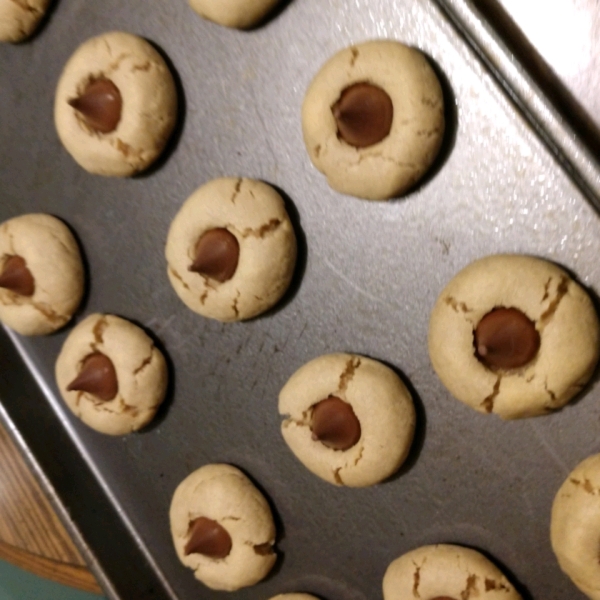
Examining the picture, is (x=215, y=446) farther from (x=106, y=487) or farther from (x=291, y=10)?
→ (x=291, y=10)

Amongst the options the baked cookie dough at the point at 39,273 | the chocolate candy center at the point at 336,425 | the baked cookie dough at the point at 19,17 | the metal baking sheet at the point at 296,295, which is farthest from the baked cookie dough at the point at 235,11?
the chocolate candy center at the point at 336,425

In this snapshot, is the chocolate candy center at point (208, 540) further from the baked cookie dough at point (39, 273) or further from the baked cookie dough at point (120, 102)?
the baked cookie dough at point (120, 102)

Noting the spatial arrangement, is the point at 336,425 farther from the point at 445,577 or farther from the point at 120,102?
the point at 120,102

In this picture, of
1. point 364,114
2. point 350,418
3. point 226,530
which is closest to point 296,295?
Result: point 350,418

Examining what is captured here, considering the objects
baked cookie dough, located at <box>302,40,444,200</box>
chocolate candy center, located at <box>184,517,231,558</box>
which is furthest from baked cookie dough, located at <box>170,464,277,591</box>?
baked cookie dough, located at <box>302,40,444,200</box>

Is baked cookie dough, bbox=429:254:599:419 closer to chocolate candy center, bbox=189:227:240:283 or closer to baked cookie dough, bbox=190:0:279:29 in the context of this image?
chocolate candy center, bbox=189:227:240:283

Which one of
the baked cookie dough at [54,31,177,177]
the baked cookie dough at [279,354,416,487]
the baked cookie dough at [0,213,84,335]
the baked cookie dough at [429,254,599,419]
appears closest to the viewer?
the baked cookie dough at [429,254,599,419]

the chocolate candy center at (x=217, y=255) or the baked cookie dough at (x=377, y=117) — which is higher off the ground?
the baked cookie dough at (x=377, y=117)
